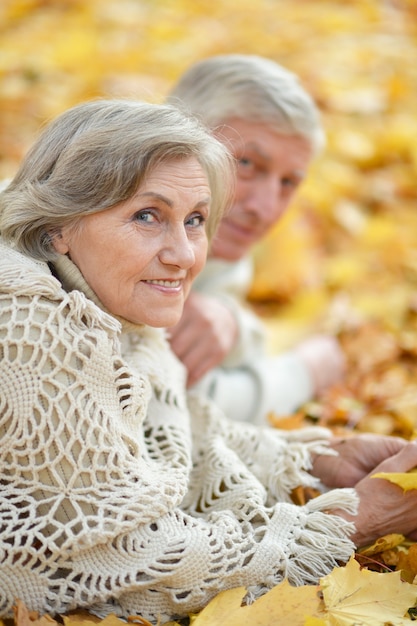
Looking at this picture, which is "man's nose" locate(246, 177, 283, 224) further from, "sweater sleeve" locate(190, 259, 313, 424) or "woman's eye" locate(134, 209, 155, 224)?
"woman's eye" locate(134, 209, 155, 224)

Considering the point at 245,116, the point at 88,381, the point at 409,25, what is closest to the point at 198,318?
the point at 245,116

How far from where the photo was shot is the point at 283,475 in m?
1.91

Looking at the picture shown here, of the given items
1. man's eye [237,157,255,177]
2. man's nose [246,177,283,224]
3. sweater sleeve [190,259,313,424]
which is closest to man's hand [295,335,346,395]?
sweater sleeve [190,259,313,424]

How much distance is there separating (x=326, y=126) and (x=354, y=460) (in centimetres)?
411

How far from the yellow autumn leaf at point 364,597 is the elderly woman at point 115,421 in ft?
0.23

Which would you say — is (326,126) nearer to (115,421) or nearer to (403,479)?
(403,479)

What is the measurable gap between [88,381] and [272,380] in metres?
1.54

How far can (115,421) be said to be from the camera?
153 centimetres

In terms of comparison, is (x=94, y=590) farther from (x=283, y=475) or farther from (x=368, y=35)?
(x=368, y=35)

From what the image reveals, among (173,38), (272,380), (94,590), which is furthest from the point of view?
(173,38)

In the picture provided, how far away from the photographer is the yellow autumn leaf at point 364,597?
58.6 inches

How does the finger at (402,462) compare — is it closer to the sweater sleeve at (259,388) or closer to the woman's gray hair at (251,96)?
the sweater sleeve at (259,388)

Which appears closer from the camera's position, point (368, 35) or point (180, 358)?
point (180, 358)

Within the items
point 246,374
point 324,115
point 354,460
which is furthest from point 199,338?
point 324,115
